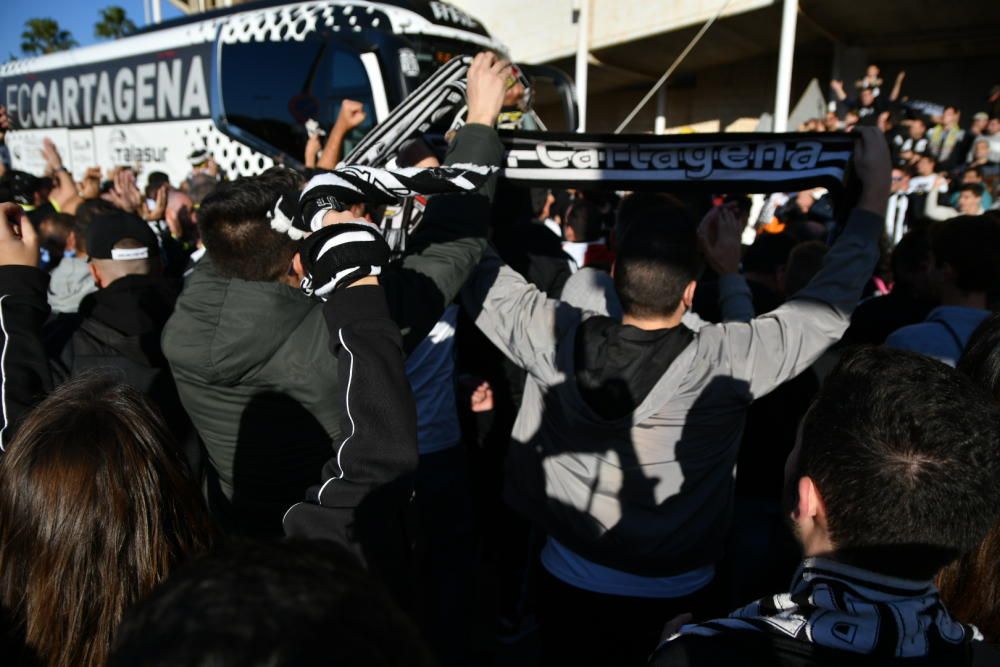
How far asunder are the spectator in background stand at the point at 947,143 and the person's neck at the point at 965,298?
9.13m

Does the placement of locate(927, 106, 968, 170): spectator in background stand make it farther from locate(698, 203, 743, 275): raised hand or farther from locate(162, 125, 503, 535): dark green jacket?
locate(162, 125, 503, 535): dark green jacket

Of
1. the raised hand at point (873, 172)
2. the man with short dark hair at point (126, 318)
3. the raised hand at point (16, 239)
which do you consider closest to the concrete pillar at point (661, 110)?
the raised hand at point (873, 172)

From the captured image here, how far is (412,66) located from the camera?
23.9ft

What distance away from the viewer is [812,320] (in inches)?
82.4

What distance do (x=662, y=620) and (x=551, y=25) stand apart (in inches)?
631

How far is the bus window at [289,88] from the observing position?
741 centimetres

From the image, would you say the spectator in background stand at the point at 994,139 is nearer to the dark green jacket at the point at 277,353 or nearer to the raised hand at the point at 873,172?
the raised hand at the point at 873,172

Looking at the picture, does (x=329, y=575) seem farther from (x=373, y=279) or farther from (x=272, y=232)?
(x=272, y=232)

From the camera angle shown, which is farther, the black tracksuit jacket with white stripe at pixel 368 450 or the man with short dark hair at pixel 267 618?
the black tracksuit jacket with white stripe at pixel 368 450

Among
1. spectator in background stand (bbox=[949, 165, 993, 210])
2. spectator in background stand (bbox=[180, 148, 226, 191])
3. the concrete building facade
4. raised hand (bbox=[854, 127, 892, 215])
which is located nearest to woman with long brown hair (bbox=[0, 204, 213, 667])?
raised hand (bbox=[854, 127, 892, 215])

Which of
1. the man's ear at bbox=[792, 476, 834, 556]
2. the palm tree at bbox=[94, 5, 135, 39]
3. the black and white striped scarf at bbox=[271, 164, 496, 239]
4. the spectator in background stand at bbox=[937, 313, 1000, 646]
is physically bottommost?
the spectator in background stand at bbox=[937, 313, 1000, 646]

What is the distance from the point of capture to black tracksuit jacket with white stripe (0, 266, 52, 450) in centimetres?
192

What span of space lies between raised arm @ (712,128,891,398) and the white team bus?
5.78 metres

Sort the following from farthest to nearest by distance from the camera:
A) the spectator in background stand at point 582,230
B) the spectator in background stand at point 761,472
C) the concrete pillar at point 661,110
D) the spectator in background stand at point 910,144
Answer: the concrete pillar at point 661,110 < the spectator in background stand at point 910,144 < the spectator in background stand at point 582,230 < the spectator in background stand at point 761,472
